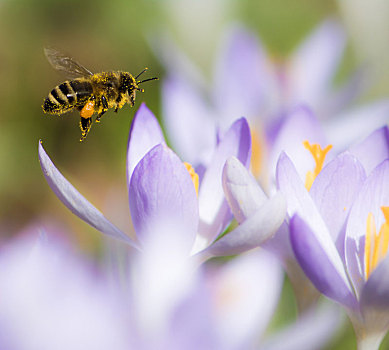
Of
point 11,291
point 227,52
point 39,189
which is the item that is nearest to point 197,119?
point 227,52

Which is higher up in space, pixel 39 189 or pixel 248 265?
pixel 39 189

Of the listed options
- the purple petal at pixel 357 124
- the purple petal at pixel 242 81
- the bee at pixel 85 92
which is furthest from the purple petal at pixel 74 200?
the purple petal at pixel 242 81

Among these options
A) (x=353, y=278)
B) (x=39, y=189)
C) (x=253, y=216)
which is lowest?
(x=353, y=278)

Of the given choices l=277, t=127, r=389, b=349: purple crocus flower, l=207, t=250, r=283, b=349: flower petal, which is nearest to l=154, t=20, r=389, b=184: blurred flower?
l=207, t=250, r=283, b=349: flower petal

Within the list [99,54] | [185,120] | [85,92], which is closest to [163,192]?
[85,92]

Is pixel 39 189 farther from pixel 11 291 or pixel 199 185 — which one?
pixel 11 291

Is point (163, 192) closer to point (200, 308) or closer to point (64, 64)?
point (200, 308)

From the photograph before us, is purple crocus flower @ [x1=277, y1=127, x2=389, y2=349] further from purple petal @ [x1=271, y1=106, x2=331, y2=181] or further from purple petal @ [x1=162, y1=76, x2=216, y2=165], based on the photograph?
purple petal @ [x1=162, y1=76, x2=216, y2=165]
